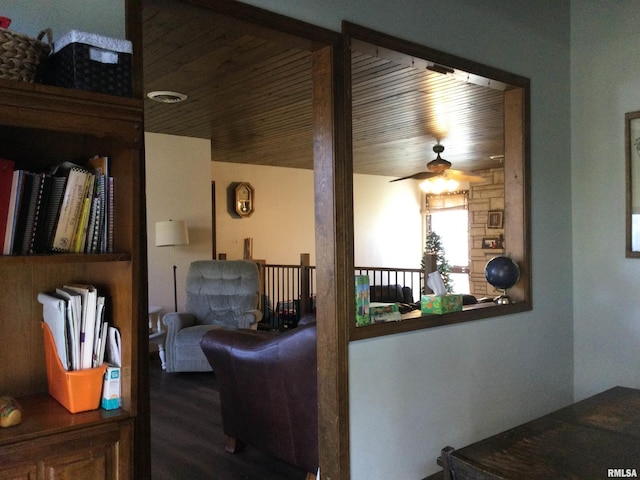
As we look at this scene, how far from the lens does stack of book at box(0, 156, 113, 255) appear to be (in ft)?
4.61

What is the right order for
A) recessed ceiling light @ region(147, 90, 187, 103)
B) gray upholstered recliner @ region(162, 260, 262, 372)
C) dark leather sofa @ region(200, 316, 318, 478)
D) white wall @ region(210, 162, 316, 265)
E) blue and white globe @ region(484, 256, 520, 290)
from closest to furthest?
1. dark leather sofa @ region(200, 316, 318, 478)
2. blue and white globe @ region(484, 256, 520, 290)
3. recessed ceiling light @ region(147, 90, 187, 103)
4. gray upholstered recliner @ region(162, 260, 262, 372)
5. white wall @ region(210, 162, 316, 265)

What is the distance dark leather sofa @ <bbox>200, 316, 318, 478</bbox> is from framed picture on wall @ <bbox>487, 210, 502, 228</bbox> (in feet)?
24.5

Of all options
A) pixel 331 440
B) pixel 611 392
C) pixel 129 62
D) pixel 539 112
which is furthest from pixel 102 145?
pixel 539 112

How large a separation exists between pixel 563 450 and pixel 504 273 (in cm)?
192

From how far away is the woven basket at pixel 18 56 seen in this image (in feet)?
4.35

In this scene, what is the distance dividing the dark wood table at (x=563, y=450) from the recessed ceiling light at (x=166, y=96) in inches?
150

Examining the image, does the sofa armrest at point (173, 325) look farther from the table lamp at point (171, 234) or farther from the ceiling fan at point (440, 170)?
the ceiling fan at point (440, 170)

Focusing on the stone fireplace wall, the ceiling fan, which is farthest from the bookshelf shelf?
the stone fireplace wall

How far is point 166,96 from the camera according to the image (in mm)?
4562

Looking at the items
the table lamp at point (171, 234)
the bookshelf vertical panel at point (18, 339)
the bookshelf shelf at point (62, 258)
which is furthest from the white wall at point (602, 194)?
the table lamp at point (171, 234)

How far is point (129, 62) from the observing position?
5.00 ft

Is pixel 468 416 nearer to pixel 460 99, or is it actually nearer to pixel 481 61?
pixel 481 61

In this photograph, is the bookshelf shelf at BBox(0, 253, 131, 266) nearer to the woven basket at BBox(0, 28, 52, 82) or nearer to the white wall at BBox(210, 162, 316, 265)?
the woven basket at BBox(0, 28, 52, 82)

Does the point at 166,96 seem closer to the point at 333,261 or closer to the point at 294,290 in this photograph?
the point at 333,261
